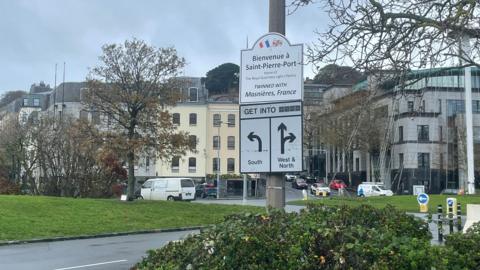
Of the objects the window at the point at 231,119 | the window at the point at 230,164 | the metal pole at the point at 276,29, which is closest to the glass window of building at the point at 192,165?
the window at the point at 230,164

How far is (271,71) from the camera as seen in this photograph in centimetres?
613

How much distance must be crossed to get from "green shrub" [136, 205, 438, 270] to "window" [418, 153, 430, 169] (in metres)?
72.6

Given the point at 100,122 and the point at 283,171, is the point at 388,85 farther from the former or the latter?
the point at 100,122

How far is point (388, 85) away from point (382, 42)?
162 cm

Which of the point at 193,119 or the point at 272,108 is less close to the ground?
the point at 193,119

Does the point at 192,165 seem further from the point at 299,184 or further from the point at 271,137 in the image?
the point at 271,137

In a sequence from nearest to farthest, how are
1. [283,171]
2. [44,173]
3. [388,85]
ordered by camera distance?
[283,171]
[388,85]
[44,173]

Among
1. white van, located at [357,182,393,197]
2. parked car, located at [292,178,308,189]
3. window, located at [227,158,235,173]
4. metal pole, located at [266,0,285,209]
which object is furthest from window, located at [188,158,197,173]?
metal pole, located at [266,0,285,209]

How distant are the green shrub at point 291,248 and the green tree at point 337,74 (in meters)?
3.90

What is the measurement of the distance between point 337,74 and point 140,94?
24523 mm

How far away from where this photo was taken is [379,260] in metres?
4.34

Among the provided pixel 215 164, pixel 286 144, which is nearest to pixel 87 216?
pixel 286 144

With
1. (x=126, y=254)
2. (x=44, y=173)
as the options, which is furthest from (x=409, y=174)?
(x=126, y=254)

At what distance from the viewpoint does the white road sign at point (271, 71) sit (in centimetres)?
599
